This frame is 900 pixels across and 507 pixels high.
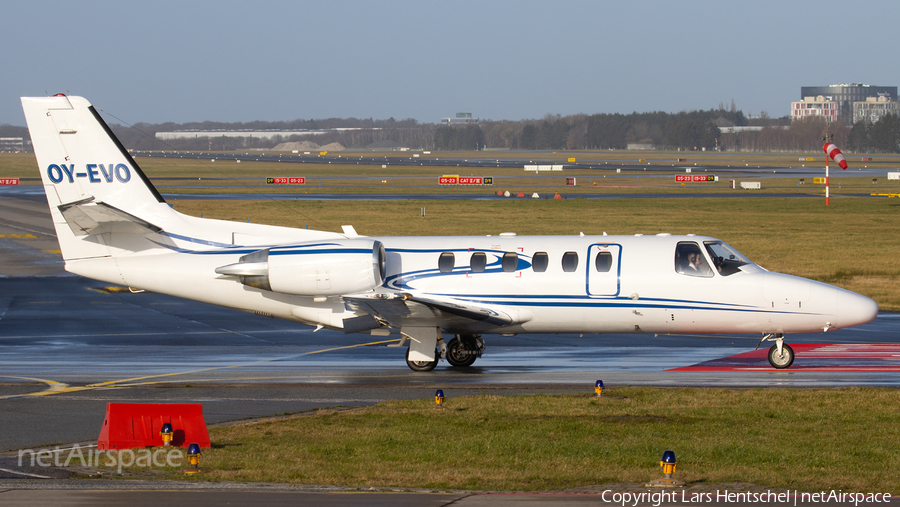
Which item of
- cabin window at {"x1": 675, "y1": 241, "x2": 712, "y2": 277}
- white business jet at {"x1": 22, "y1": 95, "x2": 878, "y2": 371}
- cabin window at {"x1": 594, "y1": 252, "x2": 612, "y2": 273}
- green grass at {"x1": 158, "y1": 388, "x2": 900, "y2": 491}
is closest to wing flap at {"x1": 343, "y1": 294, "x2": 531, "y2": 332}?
white business jet at {"x1": 22, "y1": 95, "x2": 878, "y2": 371}

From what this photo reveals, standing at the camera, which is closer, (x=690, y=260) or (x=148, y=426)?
(x=148, y=426)

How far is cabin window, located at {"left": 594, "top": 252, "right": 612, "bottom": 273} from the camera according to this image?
20.6 m

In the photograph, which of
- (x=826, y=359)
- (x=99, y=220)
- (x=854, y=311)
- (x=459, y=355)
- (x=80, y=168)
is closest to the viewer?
(x=854, y=311)

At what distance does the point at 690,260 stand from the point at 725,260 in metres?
0.80

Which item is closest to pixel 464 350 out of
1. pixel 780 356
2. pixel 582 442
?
pixel 780 356

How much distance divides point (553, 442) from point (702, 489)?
9.84ft

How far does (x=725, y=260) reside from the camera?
2069 cm

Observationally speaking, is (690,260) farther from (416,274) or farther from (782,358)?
(416,274)

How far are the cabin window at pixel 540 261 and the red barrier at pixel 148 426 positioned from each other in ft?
30.9

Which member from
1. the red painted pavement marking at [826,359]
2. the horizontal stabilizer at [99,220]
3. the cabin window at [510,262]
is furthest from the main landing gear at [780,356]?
the horizontal stabilizer at [99,220]

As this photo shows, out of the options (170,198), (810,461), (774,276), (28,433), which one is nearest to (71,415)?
(28,433)

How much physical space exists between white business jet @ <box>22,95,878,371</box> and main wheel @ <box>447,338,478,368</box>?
0.03 meters


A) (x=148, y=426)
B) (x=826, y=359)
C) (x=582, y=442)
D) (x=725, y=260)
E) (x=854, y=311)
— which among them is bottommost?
(x=826, y=359)

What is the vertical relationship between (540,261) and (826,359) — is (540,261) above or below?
above
